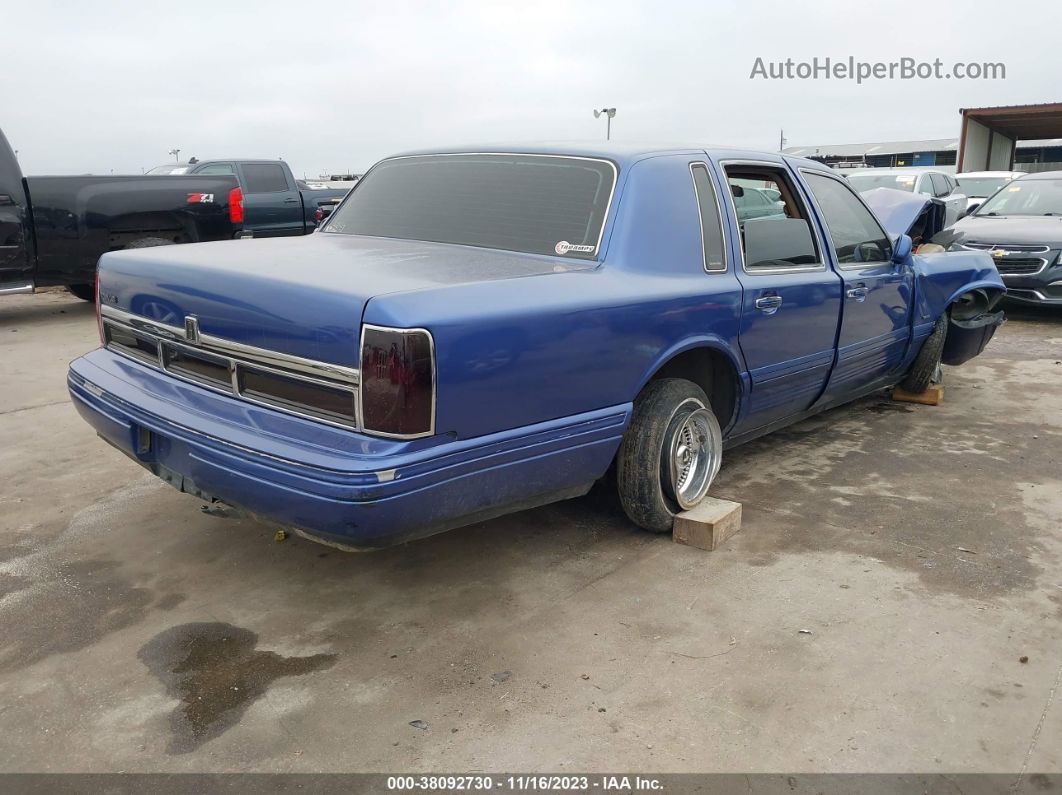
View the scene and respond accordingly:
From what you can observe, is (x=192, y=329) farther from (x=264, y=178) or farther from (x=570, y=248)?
(x=264, y=178)

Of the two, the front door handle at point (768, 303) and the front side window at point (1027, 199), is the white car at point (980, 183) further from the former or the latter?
the front door handle at point (768, 303)

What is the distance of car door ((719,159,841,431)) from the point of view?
3875mm

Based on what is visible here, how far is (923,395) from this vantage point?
5.98m

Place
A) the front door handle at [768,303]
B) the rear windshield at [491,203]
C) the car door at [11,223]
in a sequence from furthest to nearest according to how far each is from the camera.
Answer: the car door at [11,223] → the front door handle at [768,303] → the rear windshield at [491,203]

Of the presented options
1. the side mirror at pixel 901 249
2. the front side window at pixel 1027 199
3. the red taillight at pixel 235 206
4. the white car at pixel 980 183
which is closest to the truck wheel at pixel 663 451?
the side mirror at pixel 901 249

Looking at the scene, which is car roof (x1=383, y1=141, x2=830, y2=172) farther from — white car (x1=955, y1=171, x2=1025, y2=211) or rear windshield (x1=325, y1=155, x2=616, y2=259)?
white car (x1=955, y1=171, x2=1025, y2=211)

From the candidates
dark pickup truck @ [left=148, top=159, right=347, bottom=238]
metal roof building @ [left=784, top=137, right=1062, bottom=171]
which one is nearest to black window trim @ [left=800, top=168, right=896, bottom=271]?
dark pickup truck @ [left=148, top=159, right=347, bottom=238]

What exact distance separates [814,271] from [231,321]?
107 inches

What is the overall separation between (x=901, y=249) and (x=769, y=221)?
52.3 inches

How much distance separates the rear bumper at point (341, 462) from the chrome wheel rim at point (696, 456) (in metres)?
0.53

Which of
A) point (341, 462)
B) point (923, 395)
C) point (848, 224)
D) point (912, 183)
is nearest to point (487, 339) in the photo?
point (341, 462)

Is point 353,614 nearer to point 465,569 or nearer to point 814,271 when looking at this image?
point 465,569

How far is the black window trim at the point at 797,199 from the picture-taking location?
387 centimetres

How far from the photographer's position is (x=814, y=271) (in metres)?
4.27
